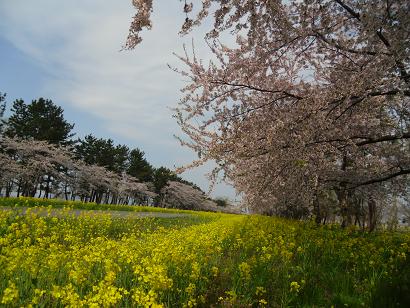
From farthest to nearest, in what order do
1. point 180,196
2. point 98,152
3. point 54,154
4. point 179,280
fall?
point 180,196, point 98,152, point 54,154, point 179,280

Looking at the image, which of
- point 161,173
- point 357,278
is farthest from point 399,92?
point 161,173

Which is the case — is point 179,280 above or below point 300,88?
below

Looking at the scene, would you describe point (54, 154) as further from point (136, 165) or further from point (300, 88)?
point (300, 88)

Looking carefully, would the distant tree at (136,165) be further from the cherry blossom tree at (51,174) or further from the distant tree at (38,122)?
the distant tree at (38,122)

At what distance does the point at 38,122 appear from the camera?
47.9 metres

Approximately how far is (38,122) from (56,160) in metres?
6.03

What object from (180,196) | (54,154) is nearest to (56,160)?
(54,154)

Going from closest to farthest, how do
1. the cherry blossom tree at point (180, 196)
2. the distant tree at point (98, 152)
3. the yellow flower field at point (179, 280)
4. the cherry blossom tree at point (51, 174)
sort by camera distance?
the yellow flower field at point (179, 280) < the cherry blossom tree at point (51, 174) < the distant tree at point (98, 152) < the cherry blossom tree at point (180, 196)

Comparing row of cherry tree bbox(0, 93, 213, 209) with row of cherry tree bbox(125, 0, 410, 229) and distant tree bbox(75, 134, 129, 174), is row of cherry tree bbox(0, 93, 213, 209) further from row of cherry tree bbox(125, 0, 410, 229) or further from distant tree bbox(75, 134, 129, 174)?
row of cherry tree bbox(125, 0, 410, 229)

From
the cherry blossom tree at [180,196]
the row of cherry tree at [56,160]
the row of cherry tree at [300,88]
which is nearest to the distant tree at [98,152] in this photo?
the row of cherry tree at [56,160]

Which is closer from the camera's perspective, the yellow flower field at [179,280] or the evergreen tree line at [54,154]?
the yellow flower field at [179,280]

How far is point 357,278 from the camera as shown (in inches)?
259

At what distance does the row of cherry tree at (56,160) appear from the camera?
143ft

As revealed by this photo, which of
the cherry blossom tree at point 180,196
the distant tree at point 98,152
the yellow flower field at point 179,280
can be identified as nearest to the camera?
the yellow flower field at point 179,280
